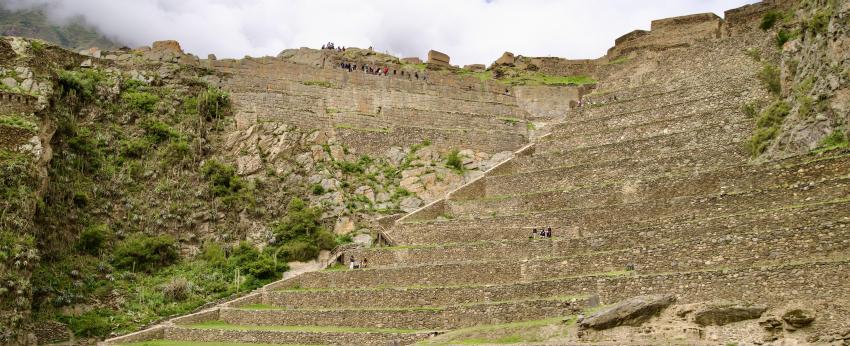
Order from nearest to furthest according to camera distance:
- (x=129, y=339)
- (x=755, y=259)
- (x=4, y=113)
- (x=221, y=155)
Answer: (x=755, y=259), (x=129, y=339), (x=4, y=113), (x=221, y=155)

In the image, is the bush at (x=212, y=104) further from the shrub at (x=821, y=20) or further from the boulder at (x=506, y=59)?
the shrub at (x=821, y=20)

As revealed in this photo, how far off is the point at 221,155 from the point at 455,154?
30.9ft

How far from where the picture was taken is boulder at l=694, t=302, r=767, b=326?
62.1 feet

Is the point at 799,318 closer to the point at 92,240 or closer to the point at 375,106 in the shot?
the point at 92,240

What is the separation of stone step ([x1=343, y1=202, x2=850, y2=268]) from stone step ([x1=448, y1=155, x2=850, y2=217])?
1899mm

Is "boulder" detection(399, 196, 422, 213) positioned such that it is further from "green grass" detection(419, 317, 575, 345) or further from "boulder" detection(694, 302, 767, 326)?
"boulder" detection(694, 302, 767, 326)

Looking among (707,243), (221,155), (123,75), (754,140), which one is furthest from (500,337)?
(123,75)

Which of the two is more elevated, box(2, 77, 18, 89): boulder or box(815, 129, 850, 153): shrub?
box(2, 77, 18, 89): boulder

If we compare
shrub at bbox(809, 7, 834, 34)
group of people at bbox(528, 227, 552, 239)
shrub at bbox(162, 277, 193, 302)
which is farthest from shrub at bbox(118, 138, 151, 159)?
shrub at bbox(809, 7, 834, 34)

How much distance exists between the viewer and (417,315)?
82.0 ft

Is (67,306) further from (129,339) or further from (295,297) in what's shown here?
(295,297)

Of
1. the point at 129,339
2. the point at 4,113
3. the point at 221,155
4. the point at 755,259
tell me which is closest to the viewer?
the point at 755,259

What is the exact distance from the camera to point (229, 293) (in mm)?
30188

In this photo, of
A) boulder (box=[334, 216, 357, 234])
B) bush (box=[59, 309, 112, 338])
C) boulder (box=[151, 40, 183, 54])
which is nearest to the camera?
bush (box=[59, 309, 112, 338])
